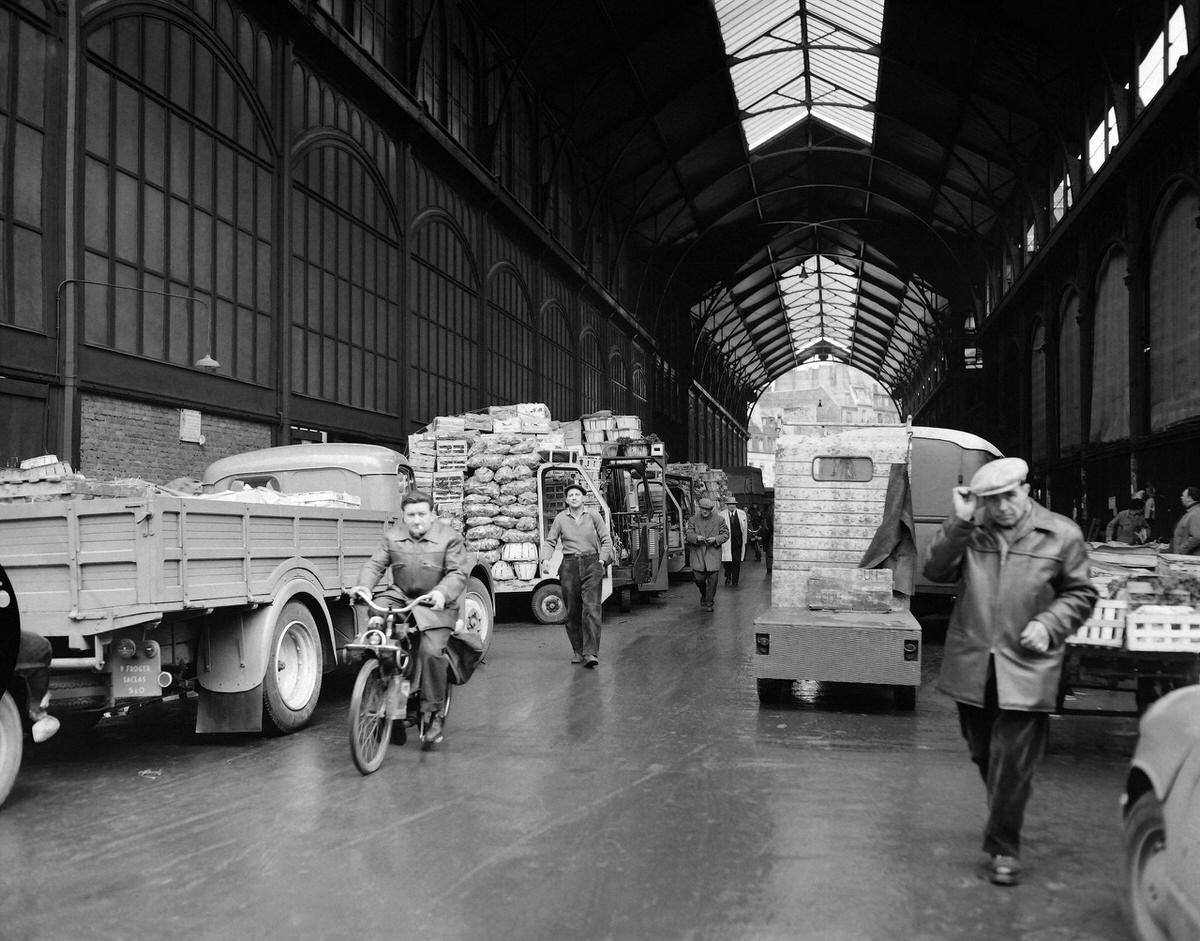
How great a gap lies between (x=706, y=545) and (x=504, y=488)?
3896 millimetres

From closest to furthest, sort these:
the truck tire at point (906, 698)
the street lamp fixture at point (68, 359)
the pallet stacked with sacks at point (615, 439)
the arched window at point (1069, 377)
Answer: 1. the truck tire at point (906, 698)
2. the street lamp fixture at point (68, 359)
3. the pallet stacked with sacks at point (615, 439)
4. the arched window at point (1069, 377)

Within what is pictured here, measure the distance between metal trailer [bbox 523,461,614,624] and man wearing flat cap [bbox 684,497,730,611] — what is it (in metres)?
2.44

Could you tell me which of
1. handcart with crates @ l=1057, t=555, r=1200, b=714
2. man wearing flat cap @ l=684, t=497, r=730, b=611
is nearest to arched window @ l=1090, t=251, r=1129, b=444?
man wearing flat cap @ l=684, t=497, r=730, b=611

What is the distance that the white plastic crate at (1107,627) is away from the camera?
21.0 feet

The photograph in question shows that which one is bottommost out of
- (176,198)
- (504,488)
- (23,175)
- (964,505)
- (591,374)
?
(964,505)

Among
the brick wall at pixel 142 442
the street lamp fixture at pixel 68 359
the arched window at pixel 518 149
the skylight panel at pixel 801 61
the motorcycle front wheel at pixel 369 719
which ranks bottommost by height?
the motorcycle front wheel at pixel 369 719

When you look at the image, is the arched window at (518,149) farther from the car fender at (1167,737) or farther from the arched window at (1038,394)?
the car fender at (1167,737)

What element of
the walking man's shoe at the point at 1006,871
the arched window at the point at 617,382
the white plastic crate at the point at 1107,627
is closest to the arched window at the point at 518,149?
the arched window at the point at 617,382

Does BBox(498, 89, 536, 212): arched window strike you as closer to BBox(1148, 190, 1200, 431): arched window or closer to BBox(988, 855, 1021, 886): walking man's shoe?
BBox(1148, 190, 1200, 431): arched window

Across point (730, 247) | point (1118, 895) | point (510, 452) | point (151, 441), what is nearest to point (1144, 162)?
point (510, 452)

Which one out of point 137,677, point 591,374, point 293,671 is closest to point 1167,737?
point 137,677

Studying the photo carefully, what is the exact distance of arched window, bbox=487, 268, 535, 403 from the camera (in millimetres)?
26844

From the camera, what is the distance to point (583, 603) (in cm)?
1138

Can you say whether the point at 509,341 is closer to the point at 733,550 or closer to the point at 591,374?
the point at 733,550
